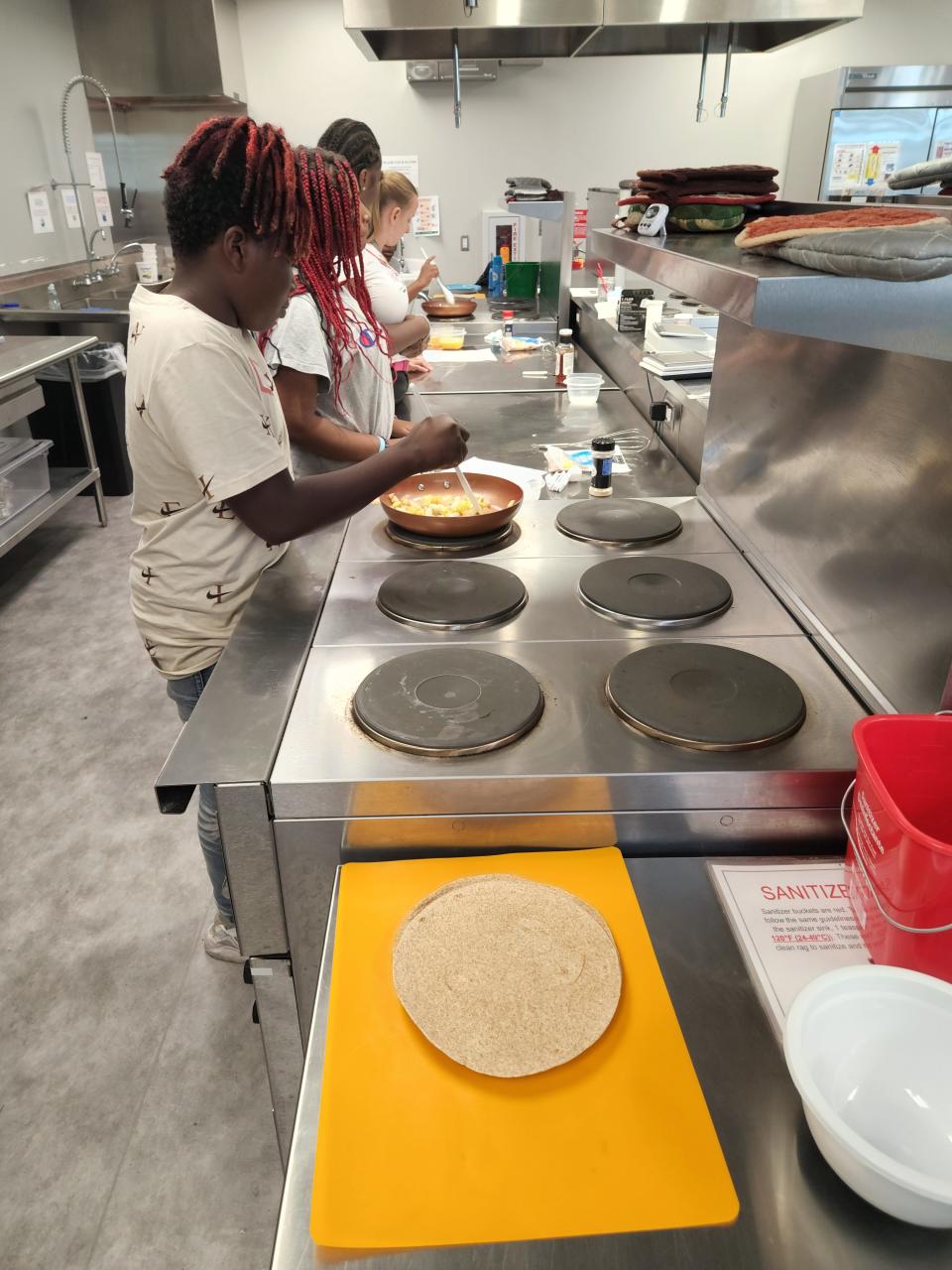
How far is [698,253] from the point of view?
44.5 inches

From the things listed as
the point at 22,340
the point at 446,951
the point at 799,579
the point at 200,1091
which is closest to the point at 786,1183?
the point at 446,951

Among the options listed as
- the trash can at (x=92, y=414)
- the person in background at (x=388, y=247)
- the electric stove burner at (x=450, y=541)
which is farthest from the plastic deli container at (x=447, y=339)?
the electric stove burner at (x=450, y=541)

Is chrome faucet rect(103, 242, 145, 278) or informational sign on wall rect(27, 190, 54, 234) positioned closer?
informational sign on wall rect(27, 190, 54, 234)

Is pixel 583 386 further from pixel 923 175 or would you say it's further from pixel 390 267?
pixel 923 175

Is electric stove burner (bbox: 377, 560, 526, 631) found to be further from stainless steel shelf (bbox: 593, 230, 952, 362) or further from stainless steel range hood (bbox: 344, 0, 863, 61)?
stainless steel range hood (bbox: 344, 0, 863, 61)

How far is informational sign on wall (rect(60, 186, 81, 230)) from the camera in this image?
5.06 metres

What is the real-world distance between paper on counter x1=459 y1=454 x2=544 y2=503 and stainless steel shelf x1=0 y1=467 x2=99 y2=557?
2.17 metres

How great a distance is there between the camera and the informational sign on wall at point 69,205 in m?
5.06

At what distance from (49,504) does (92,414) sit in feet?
2.80

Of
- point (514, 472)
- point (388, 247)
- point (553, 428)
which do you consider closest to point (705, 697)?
point (514, 472)

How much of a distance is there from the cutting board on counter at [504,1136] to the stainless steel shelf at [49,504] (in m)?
3.17

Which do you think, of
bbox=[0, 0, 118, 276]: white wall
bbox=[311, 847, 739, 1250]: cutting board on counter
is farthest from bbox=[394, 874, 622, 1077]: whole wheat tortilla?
bbox=[0, 0, 118, 276]: white wall

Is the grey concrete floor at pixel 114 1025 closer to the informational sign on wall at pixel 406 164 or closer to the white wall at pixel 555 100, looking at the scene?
the informational sign on wall at pixel 406 164

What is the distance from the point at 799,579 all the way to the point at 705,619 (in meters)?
0.19
